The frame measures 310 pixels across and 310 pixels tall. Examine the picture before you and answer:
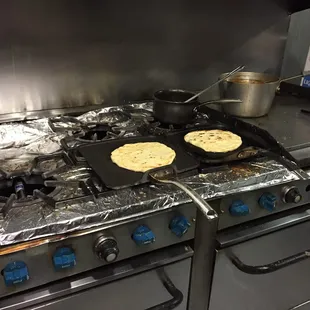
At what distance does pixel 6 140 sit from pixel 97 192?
0.42m

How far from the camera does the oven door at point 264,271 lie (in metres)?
0.92

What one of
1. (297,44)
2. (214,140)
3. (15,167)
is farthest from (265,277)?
(297,44)

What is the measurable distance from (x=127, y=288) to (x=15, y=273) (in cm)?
26

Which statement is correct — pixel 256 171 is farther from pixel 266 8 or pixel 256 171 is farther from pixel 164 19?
pixel 266 8

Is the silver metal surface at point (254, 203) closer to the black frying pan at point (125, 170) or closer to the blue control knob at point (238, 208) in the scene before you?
the blue control knob at point (238, 208)

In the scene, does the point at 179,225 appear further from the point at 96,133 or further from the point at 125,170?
the point at 96,133

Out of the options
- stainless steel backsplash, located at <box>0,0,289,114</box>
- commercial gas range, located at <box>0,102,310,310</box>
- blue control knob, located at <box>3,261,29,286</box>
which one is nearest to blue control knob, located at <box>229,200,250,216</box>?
commercial gas range, located at <box>0,102,310,310</box>

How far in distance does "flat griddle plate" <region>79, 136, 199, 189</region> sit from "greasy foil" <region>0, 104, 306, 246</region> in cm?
2

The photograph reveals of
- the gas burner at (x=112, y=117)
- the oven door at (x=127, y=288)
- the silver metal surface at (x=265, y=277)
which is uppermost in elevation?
the gas burner at (x=112, y=117)

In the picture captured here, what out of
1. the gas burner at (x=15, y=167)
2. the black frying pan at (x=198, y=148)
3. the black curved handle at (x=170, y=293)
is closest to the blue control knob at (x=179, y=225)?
the black curved handle at (x=170, y=293)

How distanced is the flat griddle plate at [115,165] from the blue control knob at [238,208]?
129 millimetres

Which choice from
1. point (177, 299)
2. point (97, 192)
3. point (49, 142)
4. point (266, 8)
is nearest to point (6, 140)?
point (49, 142)

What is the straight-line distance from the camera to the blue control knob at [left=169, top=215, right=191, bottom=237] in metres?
0.76

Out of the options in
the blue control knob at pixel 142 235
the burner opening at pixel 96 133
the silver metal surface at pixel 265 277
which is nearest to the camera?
the blue control knob at pixel 142 235
